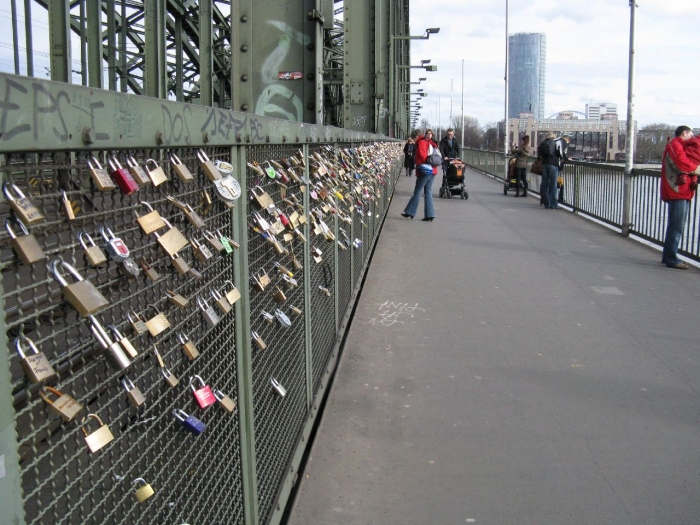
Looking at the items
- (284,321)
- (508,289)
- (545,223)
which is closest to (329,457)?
(284,321)

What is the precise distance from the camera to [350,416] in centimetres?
466

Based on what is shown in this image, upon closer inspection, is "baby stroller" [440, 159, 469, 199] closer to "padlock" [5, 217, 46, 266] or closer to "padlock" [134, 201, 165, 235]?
"padlock" [134, 201, 165, 235]

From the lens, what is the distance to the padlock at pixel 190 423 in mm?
1963

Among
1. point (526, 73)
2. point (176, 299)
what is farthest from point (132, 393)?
point (526, 73)

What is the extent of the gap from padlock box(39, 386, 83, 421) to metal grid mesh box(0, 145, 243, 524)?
0.6 inches

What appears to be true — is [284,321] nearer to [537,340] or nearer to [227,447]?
[227,447]

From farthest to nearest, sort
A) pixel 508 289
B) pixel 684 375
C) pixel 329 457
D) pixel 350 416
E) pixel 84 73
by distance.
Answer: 1. pixel 84 73
2. pixel 508 289
3. pixel 684 375
4. pixel 350 416
5. pixel 329 457

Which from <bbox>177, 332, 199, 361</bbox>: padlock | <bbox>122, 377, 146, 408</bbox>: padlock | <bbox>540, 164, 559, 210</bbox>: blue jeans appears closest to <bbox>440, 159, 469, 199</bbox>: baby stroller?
<bbox>540, 164, 559, 210</bbox>: blue jeans

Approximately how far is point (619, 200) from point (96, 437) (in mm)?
13639

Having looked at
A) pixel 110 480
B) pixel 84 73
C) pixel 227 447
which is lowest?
pixel 227 447

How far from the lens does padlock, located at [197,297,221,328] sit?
2129 millimetres

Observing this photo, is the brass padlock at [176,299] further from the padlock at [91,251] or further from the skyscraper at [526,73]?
the skyscraper at [526,73]

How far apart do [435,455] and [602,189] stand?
11821 mm

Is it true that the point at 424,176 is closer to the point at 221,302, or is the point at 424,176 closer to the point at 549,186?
the point at 549,186
